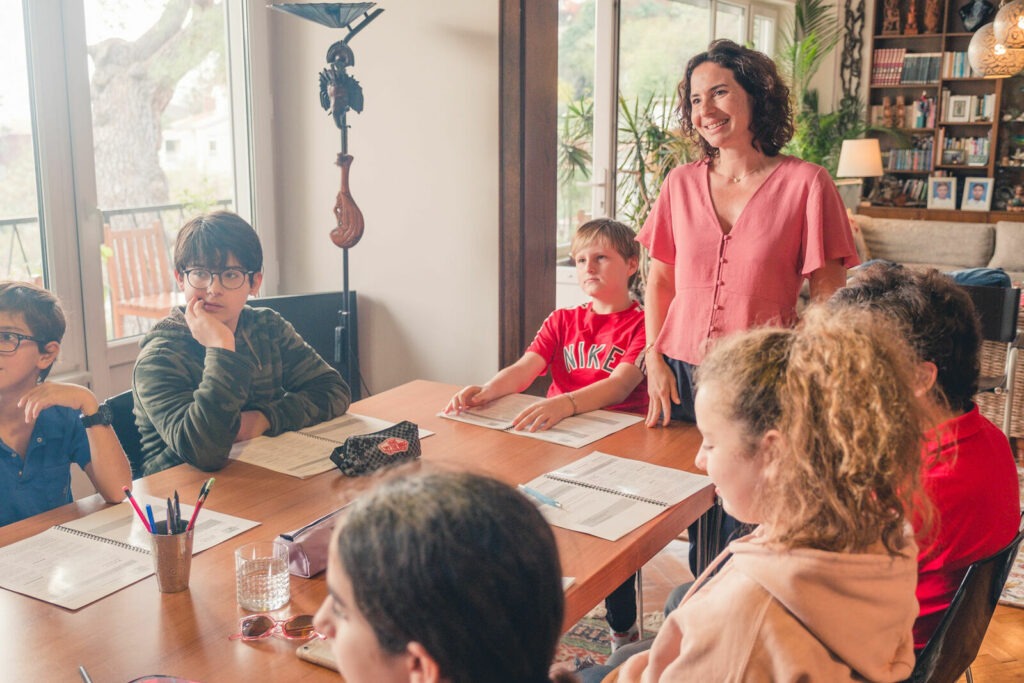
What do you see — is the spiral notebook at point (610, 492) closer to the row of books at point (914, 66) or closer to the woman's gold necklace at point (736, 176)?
the woman's gold necklace at point (736, 176)

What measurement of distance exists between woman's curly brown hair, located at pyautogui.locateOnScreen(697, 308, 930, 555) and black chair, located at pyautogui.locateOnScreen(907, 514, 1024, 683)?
10.1 inches

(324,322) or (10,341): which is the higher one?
(10,341)

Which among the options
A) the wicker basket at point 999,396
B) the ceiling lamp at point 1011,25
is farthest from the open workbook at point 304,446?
the ceiling lamp at point 1011,25

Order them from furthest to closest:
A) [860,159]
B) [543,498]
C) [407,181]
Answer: [860,159]
[407,181]
[543,498]

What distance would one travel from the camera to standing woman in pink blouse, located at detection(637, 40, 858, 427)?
2.10 metres

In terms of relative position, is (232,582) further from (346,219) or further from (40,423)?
(346,219)

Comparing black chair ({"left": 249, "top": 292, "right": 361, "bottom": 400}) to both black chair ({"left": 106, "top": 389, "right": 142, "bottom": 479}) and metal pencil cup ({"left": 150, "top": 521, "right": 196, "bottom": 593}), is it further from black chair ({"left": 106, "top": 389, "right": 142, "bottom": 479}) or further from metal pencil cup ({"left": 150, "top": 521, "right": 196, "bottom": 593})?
metal pencil cup ({"left": 150, "top": 521, "right": 196, "bottom": 593})

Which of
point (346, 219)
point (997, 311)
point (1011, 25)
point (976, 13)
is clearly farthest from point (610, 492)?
point (976, 13)

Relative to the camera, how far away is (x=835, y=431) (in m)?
1.01

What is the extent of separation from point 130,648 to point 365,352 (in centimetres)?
249

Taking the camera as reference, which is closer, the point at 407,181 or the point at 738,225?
the point at 738,225

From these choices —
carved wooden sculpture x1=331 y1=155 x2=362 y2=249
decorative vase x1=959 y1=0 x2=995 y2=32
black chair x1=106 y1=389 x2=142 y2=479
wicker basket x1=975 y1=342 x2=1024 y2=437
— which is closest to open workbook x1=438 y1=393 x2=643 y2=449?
black chair x1=106 y1=389 x2=142 y2=479

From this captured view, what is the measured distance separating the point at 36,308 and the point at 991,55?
187 inches

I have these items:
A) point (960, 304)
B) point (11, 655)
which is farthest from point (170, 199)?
point (960, 304)
